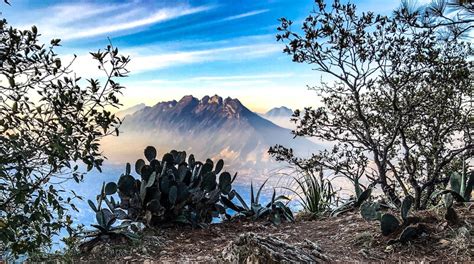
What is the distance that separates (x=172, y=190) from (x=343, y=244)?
5.82 feet

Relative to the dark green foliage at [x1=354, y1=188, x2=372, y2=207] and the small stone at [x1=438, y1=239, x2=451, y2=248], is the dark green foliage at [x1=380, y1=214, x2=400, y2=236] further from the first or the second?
the dark green foliage at [x1=354, y1=188, x2=372, y2=207]

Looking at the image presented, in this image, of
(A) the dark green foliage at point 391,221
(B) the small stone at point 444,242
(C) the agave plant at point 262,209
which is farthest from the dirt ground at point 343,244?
(C) the agave plant at point 262,209

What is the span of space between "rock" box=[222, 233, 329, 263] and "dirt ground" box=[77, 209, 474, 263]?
0.62 feet

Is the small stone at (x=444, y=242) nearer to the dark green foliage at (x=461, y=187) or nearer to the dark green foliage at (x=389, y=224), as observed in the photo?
the dark green foliage at (x=389, y=224)

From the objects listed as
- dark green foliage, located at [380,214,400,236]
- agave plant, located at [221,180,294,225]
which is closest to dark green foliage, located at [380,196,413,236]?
dark green foliage, located at [380,214,400,236]

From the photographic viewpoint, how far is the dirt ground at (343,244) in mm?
3756

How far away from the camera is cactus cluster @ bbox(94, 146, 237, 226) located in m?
4.76

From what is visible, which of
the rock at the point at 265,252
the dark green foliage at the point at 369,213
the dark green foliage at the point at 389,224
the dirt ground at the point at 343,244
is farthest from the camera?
the dark green foliage at the point at 369,213

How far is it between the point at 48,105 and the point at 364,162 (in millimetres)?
4986

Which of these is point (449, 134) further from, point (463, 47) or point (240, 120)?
point (240, 120)

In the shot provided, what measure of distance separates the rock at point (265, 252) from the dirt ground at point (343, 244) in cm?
19

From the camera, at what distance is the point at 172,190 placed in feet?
15.3

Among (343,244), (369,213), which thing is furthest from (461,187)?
(343,244)

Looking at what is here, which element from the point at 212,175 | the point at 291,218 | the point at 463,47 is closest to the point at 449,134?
the point at 463,47
